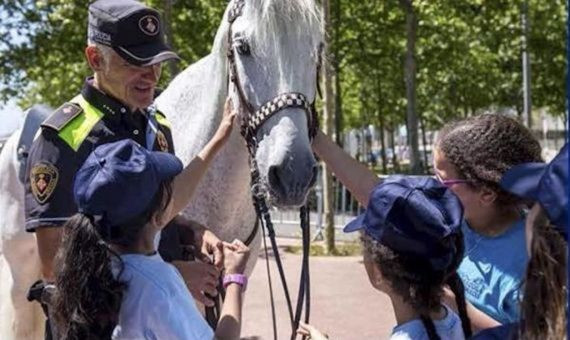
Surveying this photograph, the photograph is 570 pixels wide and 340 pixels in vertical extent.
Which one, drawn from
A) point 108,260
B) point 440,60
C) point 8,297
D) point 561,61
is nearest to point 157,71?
point 108,260

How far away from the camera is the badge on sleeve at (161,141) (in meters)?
3.11

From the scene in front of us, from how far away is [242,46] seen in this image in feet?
10.9

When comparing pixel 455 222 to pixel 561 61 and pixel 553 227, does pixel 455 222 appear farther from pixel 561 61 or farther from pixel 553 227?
pixel 561 61

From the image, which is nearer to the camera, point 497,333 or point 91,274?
point 497,333

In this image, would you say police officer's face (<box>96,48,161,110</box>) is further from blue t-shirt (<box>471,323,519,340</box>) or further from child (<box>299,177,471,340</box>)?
blue t-shirt (<box>471,323,519,340</box>)

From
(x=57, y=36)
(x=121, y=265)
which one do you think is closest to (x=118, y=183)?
(x=121, y=265)

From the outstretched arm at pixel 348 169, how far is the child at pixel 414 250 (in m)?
0.73

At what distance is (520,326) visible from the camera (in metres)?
1.96

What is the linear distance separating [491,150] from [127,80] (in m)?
1.25

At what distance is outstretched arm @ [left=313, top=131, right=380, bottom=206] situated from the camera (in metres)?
3.07

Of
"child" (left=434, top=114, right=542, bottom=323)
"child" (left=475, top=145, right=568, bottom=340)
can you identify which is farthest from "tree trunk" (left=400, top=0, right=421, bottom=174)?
"child" (left=475, top=145, right=568, bottom=340)

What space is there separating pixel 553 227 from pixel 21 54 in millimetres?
17023

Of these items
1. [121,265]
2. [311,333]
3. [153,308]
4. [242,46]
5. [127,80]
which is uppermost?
[242,46]

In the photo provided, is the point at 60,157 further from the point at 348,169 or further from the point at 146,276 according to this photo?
the point at 348,169
